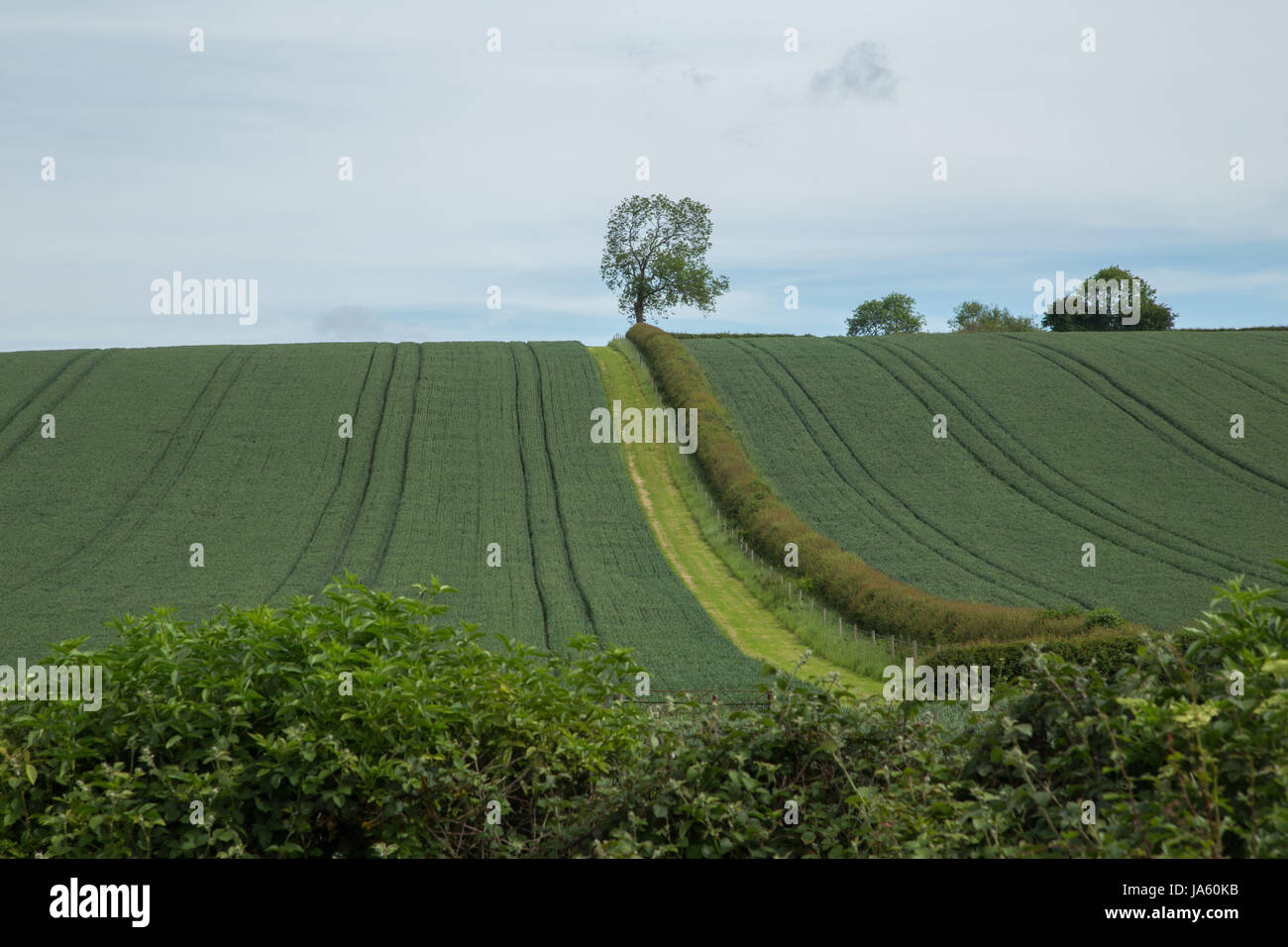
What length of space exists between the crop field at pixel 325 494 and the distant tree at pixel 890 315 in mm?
78636

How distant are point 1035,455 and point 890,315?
90.0 m

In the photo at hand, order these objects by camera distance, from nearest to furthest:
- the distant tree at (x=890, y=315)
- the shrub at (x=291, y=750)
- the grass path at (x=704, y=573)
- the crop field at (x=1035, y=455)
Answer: the shrub at (x=291, y=750) → the grass path at (x=704, y=573) → the crop field at (x=1035, y=455) → the distant tree at (x=890, y=315)

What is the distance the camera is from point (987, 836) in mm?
5133

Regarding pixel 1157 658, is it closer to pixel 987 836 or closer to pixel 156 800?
pixel 987 836

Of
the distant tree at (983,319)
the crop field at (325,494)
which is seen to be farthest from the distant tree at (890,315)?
the crop field at (325,494)

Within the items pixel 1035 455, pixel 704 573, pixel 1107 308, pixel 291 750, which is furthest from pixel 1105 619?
pixel 1107 308

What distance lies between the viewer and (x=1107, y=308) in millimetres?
98250

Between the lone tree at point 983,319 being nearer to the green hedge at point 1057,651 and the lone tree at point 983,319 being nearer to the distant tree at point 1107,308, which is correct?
the distant tree at point 1107,308

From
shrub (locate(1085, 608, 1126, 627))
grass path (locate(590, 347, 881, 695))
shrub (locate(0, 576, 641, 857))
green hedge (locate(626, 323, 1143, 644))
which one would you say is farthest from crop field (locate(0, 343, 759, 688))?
shrub (locate(0, 576, 641, 857))

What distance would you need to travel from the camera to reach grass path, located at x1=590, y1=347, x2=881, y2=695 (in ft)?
101

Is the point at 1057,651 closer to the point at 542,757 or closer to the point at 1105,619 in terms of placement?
the point at 1105,619

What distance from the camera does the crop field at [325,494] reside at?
34.2 meters
